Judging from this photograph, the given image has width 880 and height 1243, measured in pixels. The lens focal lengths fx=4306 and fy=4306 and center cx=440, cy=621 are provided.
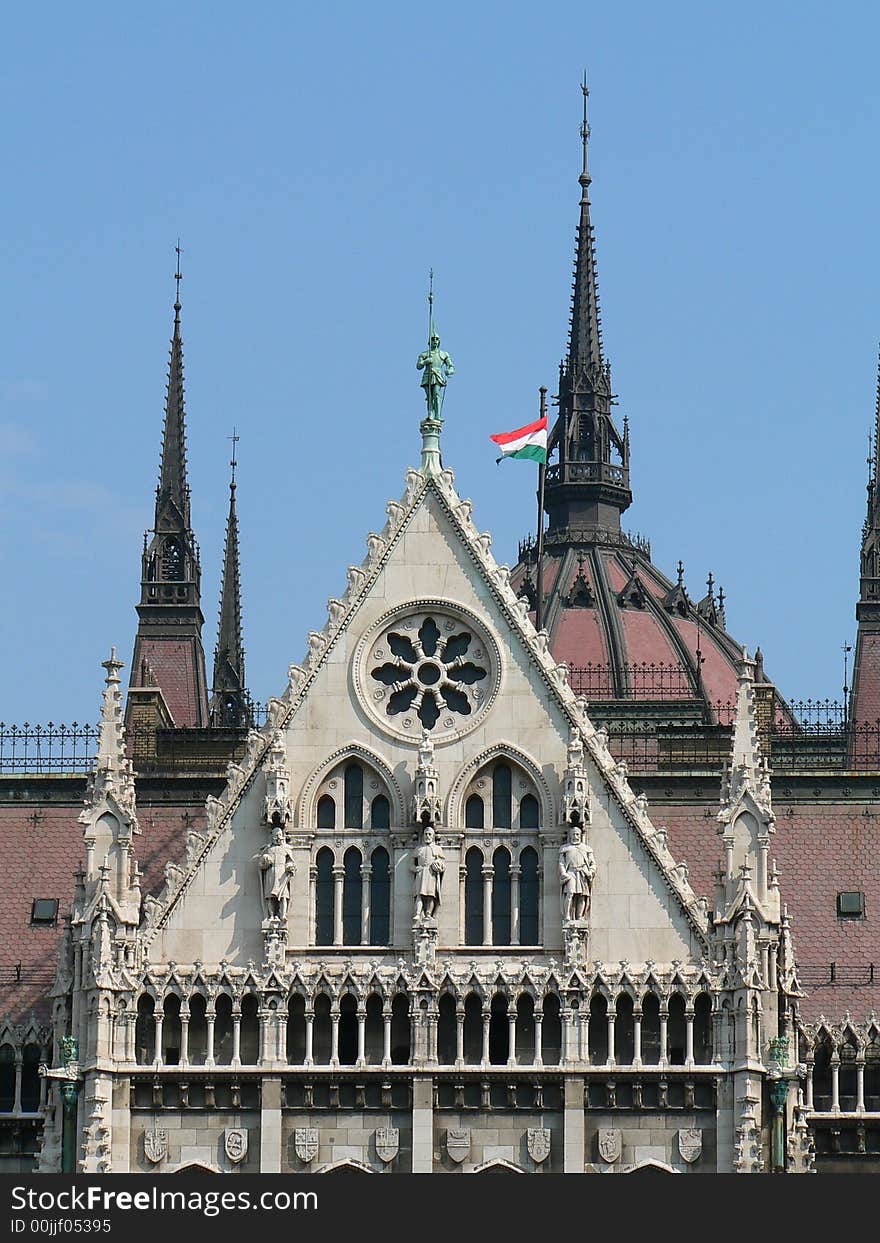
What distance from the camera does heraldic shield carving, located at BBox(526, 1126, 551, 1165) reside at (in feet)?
287

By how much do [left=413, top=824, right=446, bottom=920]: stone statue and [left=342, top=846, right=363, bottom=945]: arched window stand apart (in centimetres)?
136

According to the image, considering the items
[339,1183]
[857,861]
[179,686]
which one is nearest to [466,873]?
[857,861]

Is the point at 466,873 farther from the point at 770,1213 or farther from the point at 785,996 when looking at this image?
the point at 770,1213

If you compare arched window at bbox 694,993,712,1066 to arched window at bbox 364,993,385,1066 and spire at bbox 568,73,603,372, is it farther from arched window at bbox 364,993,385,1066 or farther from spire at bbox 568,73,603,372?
spire at bbox 568,73,603,372

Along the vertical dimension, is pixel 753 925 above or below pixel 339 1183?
above

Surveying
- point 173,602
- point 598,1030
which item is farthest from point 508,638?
point 173,602

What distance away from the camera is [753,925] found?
88062 mm

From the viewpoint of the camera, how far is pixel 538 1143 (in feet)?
288

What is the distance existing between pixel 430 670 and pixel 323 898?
534 cm

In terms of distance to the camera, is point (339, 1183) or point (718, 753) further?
point (718, 753)

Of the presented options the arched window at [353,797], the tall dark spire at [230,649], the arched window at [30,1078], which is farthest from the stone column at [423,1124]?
the tall dark spire at [230,649]

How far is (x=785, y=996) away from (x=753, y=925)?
2.50 m

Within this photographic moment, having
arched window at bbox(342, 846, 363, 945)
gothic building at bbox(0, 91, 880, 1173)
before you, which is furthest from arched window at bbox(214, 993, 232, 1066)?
arched window at bbox(342, 846, 363, 945)

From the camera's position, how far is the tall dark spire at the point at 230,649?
395 feet
